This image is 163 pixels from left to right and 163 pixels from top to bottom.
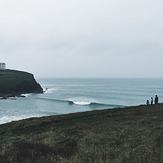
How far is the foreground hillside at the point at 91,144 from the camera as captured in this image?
2006 centimetres

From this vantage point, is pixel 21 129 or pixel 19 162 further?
pixel 21 129

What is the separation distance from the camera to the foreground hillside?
65.8 ft

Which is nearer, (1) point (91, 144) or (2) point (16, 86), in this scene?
(1) point (91, 144)

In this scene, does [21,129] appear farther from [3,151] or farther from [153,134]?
[153,134]

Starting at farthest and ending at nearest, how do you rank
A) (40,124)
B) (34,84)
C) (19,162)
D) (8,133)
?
1. (34,84)
2. (40,124)
3. (8,133)
4. (19,162)

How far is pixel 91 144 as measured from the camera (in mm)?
24109

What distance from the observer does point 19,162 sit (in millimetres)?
20172

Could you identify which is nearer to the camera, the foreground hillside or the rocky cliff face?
the foreground hillside

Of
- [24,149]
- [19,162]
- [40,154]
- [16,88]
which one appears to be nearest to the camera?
[19,162]

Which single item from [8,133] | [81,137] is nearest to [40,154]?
[81,137]

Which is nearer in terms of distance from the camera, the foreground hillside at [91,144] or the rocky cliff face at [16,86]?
the foreground hillside at [91,144]

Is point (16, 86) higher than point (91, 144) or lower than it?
lower

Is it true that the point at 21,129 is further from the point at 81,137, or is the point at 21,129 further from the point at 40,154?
the point at 40,154

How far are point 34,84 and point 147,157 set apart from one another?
175415mm
